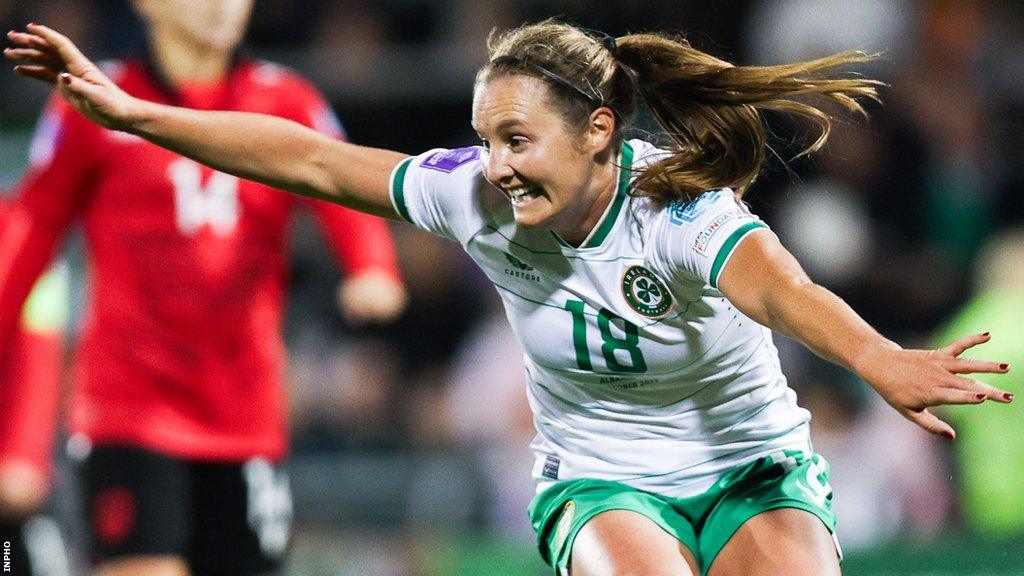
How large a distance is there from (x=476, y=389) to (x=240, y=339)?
2.92m

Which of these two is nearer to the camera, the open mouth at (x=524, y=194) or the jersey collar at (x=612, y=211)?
the open mouth at (x=524, y=194)

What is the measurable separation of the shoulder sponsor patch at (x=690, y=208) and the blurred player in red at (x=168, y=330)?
6.79 feet

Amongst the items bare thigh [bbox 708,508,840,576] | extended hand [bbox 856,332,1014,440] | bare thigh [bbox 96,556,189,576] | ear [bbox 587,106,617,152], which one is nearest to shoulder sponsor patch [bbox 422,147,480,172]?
ear [bbox 587,106,617,152]

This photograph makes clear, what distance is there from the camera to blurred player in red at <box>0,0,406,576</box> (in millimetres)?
5336

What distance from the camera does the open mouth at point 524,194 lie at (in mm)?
3676

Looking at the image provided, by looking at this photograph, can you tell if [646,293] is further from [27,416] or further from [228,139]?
[27,416]

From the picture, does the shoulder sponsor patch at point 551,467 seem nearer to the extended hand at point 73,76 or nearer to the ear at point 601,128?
the ear at point 601,128

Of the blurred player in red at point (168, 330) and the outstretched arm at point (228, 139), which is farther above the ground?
the outstretched arm at point (228, 139)

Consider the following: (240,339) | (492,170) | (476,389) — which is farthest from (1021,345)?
(492,170)

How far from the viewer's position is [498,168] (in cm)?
363

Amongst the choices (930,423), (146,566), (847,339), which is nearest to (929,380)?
(930,423)

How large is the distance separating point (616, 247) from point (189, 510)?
90.5 inches

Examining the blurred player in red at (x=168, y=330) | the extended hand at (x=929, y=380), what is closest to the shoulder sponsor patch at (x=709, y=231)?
the extended hand at (x=929, y=380)

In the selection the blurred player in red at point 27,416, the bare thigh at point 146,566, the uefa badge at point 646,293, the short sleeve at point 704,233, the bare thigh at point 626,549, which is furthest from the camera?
the blurred player in red at point 27,416
